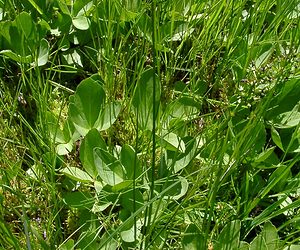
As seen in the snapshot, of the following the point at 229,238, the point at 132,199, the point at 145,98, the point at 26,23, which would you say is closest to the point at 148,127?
the point at 145,98

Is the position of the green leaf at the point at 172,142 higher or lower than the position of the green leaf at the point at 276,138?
higher

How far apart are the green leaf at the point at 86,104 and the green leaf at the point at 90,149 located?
0.15 feet

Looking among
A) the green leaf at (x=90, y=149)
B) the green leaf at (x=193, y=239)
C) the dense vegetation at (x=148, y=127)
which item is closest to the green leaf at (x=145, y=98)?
the dense vegetation at (x=148, y=127)

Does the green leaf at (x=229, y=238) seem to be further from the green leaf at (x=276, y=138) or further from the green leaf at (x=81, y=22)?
the green leaf at (x=81, y=22)

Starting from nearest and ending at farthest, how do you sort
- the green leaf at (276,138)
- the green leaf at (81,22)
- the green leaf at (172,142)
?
the green leaf at (172,142) < the green leaf at (276,138) < the green leaf at (81,22)

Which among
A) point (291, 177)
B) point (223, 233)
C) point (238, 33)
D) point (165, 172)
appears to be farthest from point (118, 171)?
point (238, 33)

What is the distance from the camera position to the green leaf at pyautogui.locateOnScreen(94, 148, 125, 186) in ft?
4.10

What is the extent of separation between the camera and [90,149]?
1.29 meters

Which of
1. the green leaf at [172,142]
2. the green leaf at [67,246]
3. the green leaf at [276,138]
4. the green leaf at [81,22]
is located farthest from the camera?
the green leaf at [81,22]

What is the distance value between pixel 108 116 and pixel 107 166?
0.15 metres

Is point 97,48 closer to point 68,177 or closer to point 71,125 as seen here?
point 71,125

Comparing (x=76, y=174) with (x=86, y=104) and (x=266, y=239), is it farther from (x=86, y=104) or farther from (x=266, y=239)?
(x=266, y=239)

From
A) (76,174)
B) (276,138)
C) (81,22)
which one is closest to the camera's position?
(76,174)

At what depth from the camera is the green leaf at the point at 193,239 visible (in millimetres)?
1211
